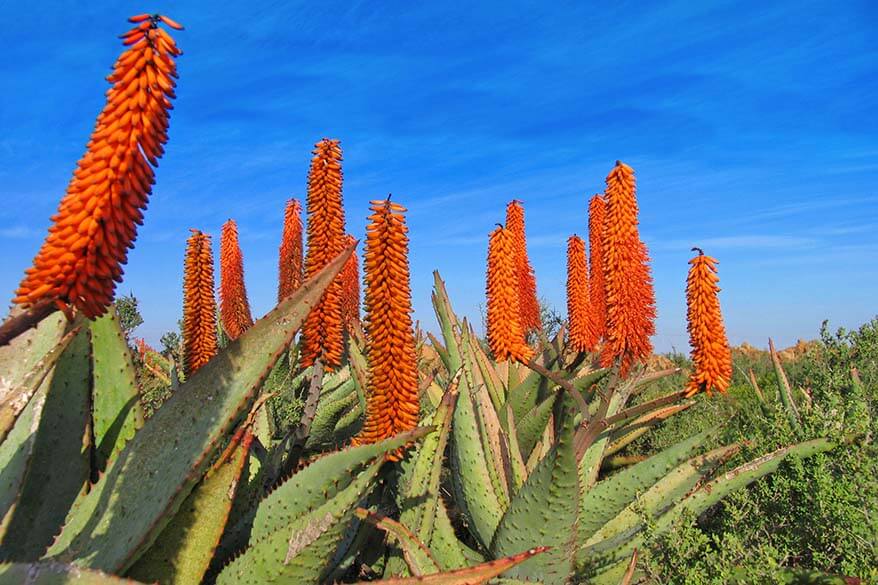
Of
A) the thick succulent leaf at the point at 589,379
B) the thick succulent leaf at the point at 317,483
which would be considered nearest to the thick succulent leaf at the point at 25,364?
the thick succulent leaf at the point at 317,483

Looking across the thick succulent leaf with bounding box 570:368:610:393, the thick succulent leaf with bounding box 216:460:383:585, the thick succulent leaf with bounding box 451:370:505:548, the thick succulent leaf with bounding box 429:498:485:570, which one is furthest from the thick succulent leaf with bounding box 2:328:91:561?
the thick succulent leaf with bounding box 570:368:610:393

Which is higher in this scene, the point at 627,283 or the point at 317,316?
the point at 627,283

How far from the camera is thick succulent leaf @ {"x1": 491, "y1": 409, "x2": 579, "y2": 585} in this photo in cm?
257

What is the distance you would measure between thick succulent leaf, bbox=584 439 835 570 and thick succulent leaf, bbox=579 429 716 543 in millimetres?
114

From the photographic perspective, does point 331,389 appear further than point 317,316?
Yes

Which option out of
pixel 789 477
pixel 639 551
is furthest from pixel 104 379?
pixel 789 477

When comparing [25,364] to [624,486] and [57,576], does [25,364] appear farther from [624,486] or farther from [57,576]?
[624,486]

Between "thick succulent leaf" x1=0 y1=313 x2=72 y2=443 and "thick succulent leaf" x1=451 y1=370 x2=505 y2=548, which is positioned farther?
"thick succulent leaf" x1=451 y1=370 x2=505 y2=548

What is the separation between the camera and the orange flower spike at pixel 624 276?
13.1ft

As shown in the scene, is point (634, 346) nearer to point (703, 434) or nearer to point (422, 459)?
point (703, 434)

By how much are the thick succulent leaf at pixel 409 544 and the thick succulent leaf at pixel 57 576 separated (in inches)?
34.5

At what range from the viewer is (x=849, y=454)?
134 inches

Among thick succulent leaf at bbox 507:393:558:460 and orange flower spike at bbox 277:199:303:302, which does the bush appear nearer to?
thick succulent leaf at bbox 507:393:558:460

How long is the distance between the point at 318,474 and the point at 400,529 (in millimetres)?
347
